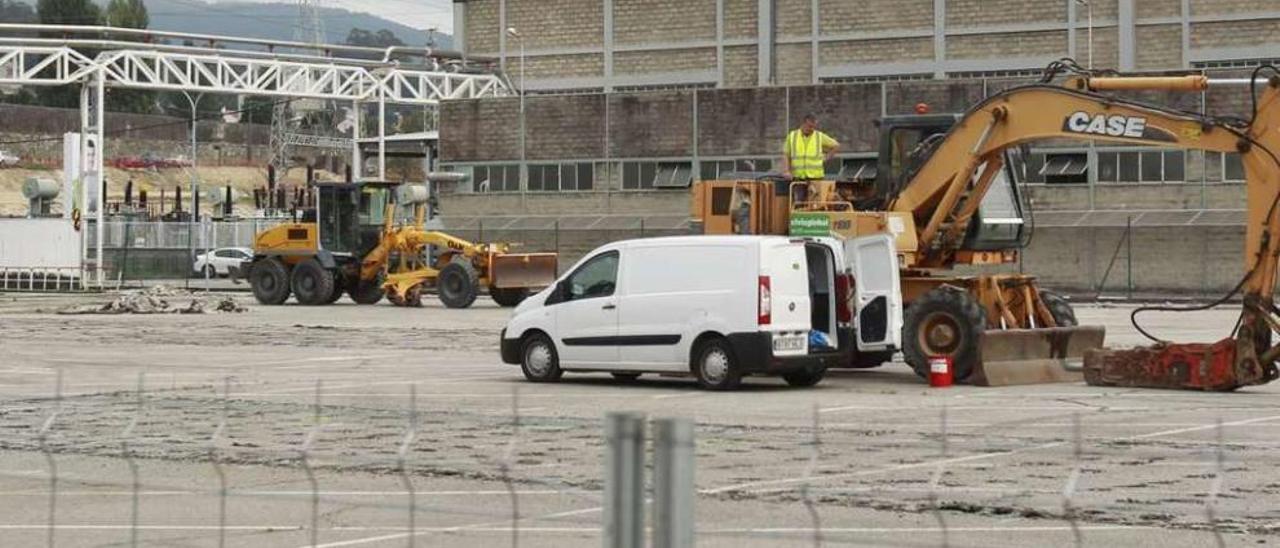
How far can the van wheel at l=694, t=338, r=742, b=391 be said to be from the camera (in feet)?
68.1

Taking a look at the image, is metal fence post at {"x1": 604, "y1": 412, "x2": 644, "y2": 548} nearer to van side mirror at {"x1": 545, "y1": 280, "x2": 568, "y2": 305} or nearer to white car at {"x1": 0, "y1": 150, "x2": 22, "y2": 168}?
van side mirror at {"x1": 545, "y1": 280, "x2": 568, "y2": 305}

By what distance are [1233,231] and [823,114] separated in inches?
493

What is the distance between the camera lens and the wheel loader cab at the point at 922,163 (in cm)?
2408

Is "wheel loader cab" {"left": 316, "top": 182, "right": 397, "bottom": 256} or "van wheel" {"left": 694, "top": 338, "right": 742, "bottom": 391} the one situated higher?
"wheel loader cab" {"left": 316, "top": 182, "right": 397, "bottom": 256}

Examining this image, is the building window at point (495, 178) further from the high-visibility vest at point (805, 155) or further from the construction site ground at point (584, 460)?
the high-visibility vest at point (805, 155)

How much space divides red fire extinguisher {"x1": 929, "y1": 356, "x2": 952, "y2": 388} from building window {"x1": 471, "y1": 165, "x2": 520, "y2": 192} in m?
42.9

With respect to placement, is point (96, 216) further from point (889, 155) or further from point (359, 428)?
point (359, 428)

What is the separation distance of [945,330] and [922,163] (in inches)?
105

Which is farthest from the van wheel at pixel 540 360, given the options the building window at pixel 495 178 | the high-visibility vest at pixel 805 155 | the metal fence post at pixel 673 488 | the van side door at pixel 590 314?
the building window at pixel 495 178

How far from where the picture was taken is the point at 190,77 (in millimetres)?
62844

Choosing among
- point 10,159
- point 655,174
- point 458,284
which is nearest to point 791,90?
point 655,174

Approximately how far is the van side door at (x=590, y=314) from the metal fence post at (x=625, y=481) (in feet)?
54.8

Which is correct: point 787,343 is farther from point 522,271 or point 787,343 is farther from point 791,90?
point 791,90

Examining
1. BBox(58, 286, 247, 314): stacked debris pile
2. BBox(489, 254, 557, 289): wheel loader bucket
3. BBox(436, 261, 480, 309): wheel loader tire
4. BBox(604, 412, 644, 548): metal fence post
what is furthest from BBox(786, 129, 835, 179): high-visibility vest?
BBox(58, 286, 247, 314): stacked debris pile
